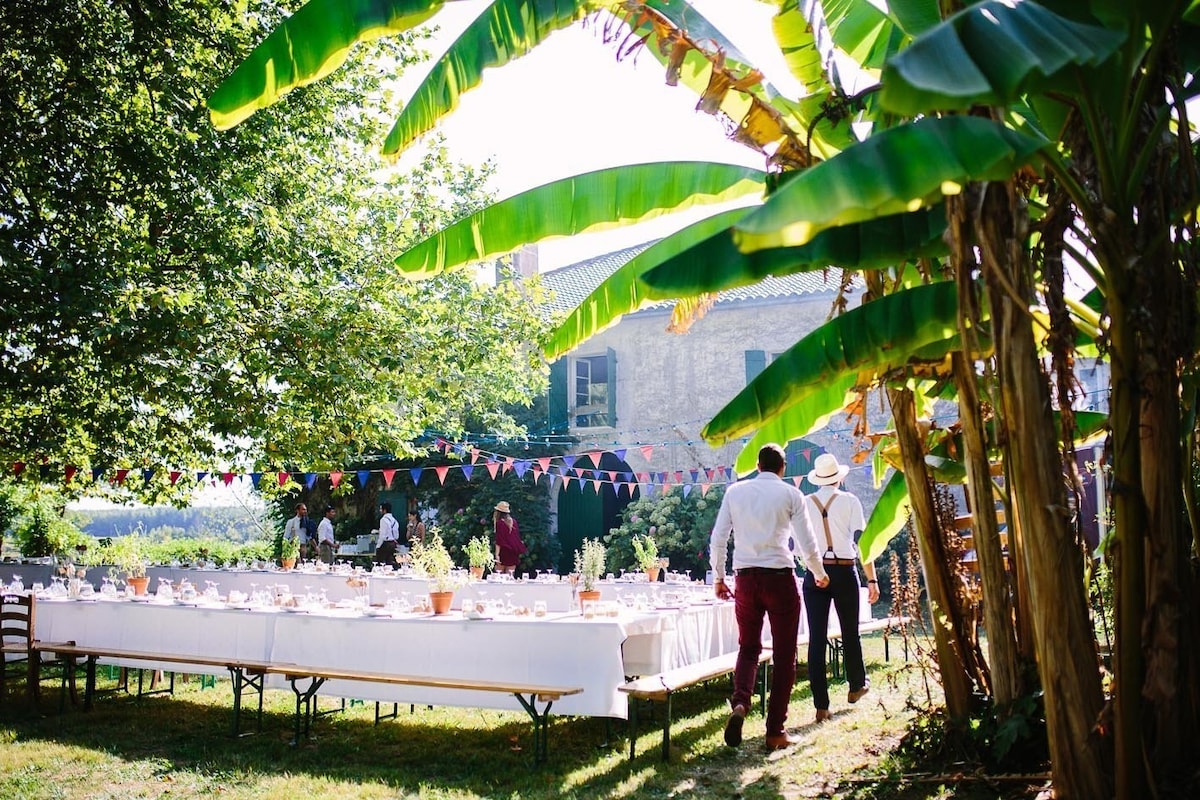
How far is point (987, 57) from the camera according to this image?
8.98ft

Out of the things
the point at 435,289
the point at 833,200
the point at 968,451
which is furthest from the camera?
the point at 435,289

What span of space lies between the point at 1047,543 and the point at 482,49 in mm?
3383

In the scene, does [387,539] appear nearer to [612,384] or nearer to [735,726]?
[612,384]

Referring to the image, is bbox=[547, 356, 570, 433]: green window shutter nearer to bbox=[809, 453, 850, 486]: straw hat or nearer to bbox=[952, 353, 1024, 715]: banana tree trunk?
bbox=[809, 453, 850, 486]: straw hat

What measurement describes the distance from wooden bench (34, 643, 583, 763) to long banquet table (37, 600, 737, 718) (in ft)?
0.33

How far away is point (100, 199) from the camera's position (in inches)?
357

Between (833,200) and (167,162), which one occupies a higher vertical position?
(167,162)

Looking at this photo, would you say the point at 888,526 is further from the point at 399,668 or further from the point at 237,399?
the point at 237,399

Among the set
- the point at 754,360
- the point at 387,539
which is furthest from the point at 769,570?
the point at 754,360

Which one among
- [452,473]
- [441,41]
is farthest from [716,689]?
[452,473]

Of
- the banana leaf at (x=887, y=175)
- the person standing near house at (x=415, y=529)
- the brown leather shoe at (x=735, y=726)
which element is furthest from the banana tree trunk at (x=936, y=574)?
the person standing near house at (x=415, y=529)

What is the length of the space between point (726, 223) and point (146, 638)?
6321mm

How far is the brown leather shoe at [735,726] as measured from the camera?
6227 mm

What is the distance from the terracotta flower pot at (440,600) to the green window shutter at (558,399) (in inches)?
553
